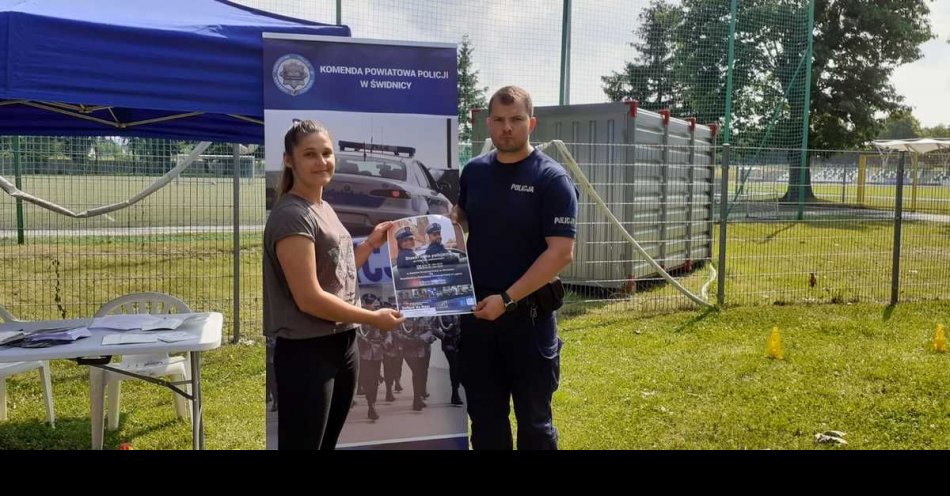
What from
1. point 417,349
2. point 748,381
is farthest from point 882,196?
point 417,349

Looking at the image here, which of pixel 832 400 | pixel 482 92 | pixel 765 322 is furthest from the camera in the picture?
pixel 482 92

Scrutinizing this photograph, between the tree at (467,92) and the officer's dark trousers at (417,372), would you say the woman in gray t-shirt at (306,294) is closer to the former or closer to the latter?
the officer's dark trousers at (417,372)

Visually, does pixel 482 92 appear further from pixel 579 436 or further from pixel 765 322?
pixel 579 436

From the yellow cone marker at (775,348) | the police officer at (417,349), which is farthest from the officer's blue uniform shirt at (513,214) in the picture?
the yellow cone marker at (775,348)

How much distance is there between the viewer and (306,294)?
2637 mm

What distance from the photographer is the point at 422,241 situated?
3.14m

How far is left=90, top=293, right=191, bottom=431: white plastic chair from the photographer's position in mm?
4539

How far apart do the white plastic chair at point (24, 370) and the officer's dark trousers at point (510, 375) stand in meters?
2.89

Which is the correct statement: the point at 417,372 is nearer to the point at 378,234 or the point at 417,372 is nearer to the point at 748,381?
the point at 378,234

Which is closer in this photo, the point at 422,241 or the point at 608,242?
the point at 422,241

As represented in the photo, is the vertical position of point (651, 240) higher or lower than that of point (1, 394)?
higher

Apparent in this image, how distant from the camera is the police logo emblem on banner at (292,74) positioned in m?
3.28

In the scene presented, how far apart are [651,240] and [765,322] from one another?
6.26 feet
